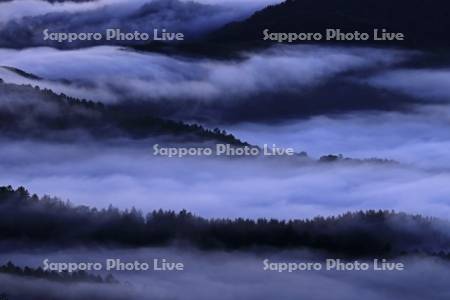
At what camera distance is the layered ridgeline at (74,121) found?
32781 mm

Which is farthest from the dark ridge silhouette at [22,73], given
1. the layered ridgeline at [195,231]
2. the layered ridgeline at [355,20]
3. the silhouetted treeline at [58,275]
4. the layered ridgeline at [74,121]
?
the silhouetted treeline at [58,275]

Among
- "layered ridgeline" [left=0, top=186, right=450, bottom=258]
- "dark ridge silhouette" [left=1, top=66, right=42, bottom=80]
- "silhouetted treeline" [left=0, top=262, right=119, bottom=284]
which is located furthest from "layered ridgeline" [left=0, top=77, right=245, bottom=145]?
"silhouetted treeline" [left=0, top=262, right=119, bottom=284]

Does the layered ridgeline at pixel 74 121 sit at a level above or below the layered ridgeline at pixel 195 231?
above

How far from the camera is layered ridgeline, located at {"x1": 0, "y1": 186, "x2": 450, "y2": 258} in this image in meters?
27.9

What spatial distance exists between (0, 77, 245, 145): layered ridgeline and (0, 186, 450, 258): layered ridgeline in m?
3.92

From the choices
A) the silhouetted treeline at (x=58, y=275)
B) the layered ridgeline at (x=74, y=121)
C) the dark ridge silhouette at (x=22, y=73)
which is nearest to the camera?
the silhouetted treeline at (x=58, y=275)

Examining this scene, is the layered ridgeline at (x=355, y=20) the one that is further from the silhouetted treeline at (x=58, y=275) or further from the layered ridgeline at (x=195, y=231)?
the silhouetted treeline at (x=58, y=275)

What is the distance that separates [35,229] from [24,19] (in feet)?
42.6

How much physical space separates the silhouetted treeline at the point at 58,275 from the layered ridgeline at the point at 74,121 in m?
6.41

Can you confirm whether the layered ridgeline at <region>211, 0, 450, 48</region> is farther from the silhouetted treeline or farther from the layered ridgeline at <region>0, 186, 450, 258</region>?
the silhouetted treeline

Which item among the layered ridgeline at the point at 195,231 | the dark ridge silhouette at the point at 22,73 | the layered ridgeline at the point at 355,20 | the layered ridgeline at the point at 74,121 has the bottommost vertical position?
the layered ridgeline at the point at 195,231

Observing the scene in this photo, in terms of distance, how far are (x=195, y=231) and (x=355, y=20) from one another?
15640mm

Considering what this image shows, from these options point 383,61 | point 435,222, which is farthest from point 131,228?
point 383,61

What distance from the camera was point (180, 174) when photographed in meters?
31.2
